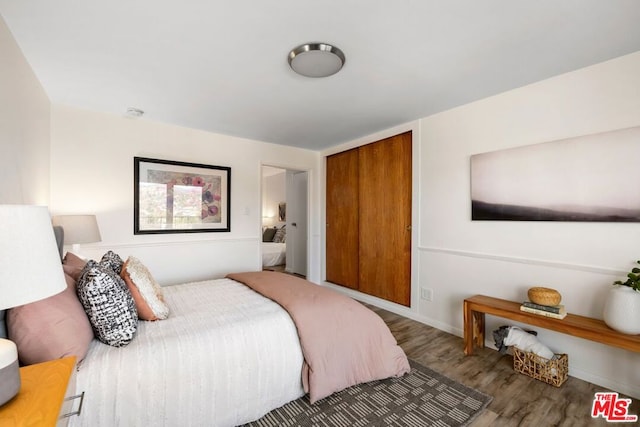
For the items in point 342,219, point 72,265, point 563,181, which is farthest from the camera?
point 342,219

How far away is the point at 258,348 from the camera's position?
5.27 ft

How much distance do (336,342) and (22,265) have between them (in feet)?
5.14

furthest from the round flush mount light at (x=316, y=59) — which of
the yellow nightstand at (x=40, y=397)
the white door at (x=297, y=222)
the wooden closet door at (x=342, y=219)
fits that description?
the white door at (x=297, y=222)

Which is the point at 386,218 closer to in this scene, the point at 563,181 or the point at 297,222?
the point at 563,181

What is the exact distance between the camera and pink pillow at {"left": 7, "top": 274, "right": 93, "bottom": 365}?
1.12 metres

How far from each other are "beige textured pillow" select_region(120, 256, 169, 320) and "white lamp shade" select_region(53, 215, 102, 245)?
1.09 meters

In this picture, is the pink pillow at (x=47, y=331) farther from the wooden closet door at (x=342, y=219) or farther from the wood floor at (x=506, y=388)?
the wooden closet door at (x=342, y=219)

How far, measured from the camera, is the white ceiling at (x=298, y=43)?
1478 millimetres


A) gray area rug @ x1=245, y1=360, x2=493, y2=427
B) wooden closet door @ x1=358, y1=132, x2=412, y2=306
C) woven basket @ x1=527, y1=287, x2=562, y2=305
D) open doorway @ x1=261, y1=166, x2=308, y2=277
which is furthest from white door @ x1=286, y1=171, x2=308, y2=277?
woven basket @ x1=527, y1=287, x2=562, y2=305

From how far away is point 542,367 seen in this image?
203 centimetres

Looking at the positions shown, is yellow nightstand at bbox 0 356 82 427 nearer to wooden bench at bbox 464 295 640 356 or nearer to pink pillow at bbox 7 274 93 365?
pink pillow at bbox 7 274 93 365

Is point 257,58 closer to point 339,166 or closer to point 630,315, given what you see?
point 339,166

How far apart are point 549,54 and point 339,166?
8.82 ft

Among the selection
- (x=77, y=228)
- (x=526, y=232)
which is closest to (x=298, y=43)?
(x=526, y=232)
